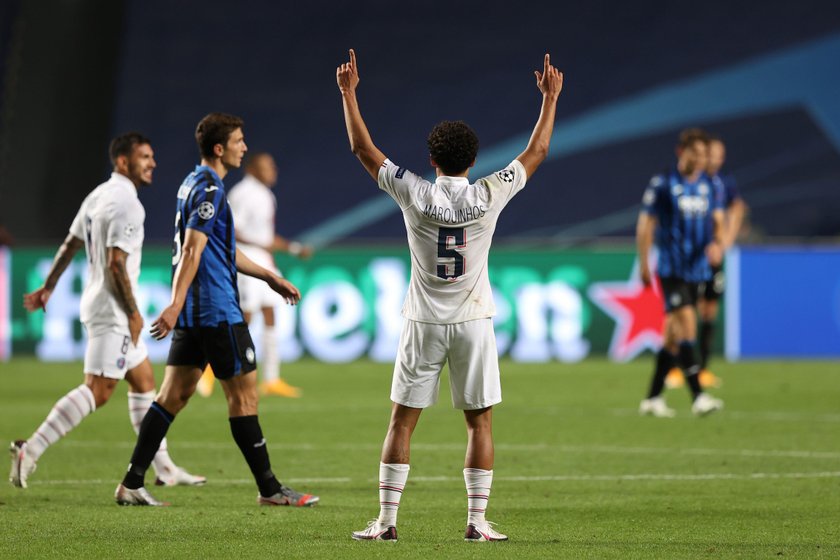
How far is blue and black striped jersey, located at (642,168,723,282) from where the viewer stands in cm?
1260

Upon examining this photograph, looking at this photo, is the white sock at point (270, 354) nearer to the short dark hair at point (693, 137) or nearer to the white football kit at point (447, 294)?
the short dark hair at point (693, 137)

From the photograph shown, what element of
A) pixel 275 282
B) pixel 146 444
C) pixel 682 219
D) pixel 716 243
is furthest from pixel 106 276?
pixel 716 243

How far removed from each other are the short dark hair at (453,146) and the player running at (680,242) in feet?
19.8

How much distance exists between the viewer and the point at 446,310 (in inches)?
253

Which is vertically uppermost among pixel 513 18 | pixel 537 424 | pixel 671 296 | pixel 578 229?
pixel 513 18

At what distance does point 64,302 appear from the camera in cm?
1775

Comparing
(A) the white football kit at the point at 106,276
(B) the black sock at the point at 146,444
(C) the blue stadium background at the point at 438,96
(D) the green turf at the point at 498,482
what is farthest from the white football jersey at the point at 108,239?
(C) the blue stadium background at the point at 438,96

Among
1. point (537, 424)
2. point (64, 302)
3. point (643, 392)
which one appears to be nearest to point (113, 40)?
point (64, 302)

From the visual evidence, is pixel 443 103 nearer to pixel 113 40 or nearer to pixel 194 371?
pixel 113 40

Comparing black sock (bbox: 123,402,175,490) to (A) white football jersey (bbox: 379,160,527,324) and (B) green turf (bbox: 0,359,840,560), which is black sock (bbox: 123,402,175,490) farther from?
(A) white football jersey (bbox: 379,160,527,324)

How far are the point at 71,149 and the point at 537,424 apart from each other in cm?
1329

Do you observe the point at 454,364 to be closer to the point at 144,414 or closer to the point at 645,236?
the point at 144,414

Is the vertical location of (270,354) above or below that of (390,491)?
above

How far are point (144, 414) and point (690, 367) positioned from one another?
5.27 meters
